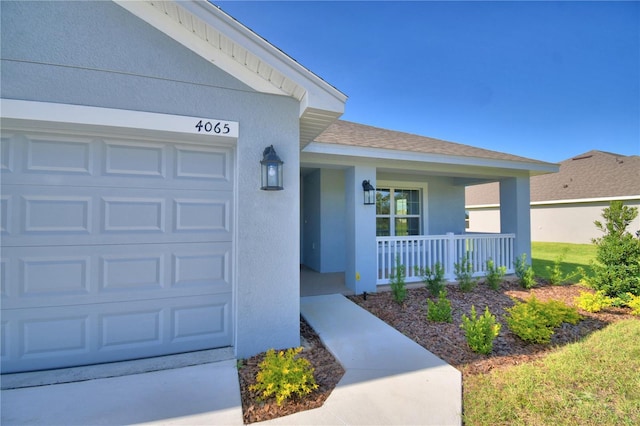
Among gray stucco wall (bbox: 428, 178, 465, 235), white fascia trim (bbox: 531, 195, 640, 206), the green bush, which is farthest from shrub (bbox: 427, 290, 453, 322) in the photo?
white fascia trim (bbox: 531, 195, 640, 206)

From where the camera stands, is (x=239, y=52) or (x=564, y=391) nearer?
(x=564, y=391)

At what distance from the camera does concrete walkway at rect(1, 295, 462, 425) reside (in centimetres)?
226

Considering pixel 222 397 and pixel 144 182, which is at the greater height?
pixel 144 182

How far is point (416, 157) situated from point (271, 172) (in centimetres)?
424

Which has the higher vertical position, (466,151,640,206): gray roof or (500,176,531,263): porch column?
(466,151,640,206): gray roof

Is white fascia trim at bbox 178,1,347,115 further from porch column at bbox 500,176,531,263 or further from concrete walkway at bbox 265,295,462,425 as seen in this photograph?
porch column at bbox 500,176,531,263

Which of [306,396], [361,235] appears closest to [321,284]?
[361,235]

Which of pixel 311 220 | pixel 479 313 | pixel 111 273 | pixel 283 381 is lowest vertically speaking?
pixel 479 313

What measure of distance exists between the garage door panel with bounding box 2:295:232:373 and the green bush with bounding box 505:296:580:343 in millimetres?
3925

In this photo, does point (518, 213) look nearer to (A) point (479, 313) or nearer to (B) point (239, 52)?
(A) point (479, 313)

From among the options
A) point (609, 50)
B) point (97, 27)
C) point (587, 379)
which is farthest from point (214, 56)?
point (609, 50)

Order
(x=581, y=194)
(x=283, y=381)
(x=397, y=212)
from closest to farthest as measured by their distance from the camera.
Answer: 1. (x=283, y=381)
2. (x=397, y=212)
3. (x=581, y=194)

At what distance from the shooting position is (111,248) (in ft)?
10.2

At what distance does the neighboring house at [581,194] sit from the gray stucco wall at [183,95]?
21808 millimetres
